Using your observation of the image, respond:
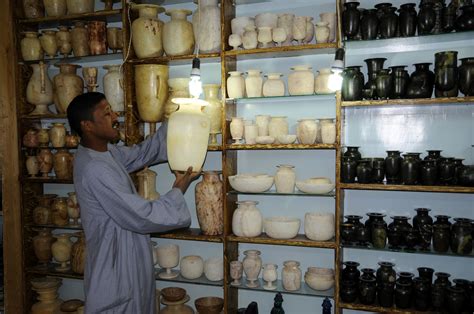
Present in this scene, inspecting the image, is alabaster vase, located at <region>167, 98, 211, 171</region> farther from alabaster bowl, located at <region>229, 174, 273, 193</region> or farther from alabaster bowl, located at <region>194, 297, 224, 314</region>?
alabaster bowl, located at <region>194, 297, 224, 314</region>

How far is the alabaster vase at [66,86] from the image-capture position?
10.2 ft

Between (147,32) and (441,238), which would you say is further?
(147,32)

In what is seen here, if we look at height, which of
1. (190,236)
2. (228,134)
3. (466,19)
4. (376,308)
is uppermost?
(466,19)

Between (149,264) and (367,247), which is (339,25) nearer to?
(367,247)

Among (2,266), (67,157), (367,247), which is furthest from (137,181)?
(367,247)

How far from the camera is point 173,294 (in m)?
2.97

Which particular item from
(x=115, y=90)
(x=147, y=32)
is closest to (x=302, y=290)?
(x=115, y=90)

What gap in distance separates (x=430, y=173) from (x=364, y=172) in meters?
0.35

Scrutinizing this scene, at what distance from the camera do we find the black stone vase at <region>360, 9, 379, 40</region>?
2410 millimetres

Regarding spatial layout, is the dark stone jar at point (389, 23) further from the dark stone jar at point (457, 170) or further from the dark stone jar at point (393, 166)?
the dark stone jar at point (457, 170)

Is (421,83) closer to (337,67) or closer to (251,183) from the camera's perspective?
(337,67)

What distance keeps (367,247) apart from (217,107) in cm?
128

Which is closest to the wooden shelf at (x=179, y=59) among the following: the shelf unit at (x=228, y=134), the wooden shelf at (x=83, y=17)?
the shelf unit at (x=228, y=134)

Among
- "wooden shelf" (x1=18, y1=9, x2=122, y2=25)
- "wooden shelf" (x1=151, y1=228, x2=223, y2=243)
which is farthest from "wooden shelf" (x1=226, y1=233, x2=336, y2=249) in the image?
"wooden shelf" (x1=18, y1=9, x2=122, y2=25)
